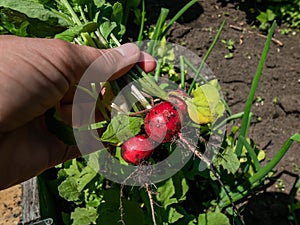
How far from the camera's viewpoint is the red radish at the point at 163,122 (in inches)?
55.6

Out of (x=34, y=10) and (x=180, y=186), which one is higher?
(x=34, y=10)

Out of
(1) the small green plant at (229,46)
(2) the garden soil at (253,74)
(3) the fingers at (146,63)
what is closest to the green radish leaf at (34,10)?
(3) the fingers at (146,63)

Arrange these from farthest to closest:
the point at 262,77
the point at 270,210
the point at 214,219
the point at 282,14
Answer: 1. the point at 282,14
2. the point at 262,77
3. the point at 270,210
4. the point at 214,219

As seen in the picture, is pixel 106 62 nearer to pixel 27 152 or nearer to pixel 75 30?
pixel 75 30

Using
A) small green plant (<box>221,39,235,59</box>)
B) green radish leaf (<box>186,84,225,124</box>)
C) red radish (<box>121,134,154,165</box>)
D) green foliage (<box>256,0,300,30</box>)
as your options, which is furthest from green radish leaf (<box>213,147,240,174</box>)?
green foliage (<box>256,0,300,30</box>)

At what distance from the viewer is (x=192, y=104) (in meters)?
1.52

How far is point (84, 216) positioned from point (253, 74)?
1173 millimetres

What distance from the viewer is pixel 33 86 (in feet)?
3.81

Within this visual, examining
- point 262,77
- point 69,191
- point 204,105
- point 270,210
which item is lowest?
point 270,210

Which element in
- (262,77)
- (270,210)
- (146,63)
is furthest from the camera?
(262,77)

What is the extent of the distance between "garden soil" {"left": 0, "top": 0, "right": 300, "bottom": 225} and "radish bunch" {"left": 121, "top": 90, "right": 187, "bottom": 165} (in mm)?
625

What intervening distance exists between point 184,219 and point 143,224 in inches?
7.4

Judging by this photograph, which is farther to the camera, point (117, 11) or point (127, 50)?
point (117, 11)

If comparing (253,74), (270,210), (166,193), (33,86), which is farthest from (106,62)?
(253,74)
